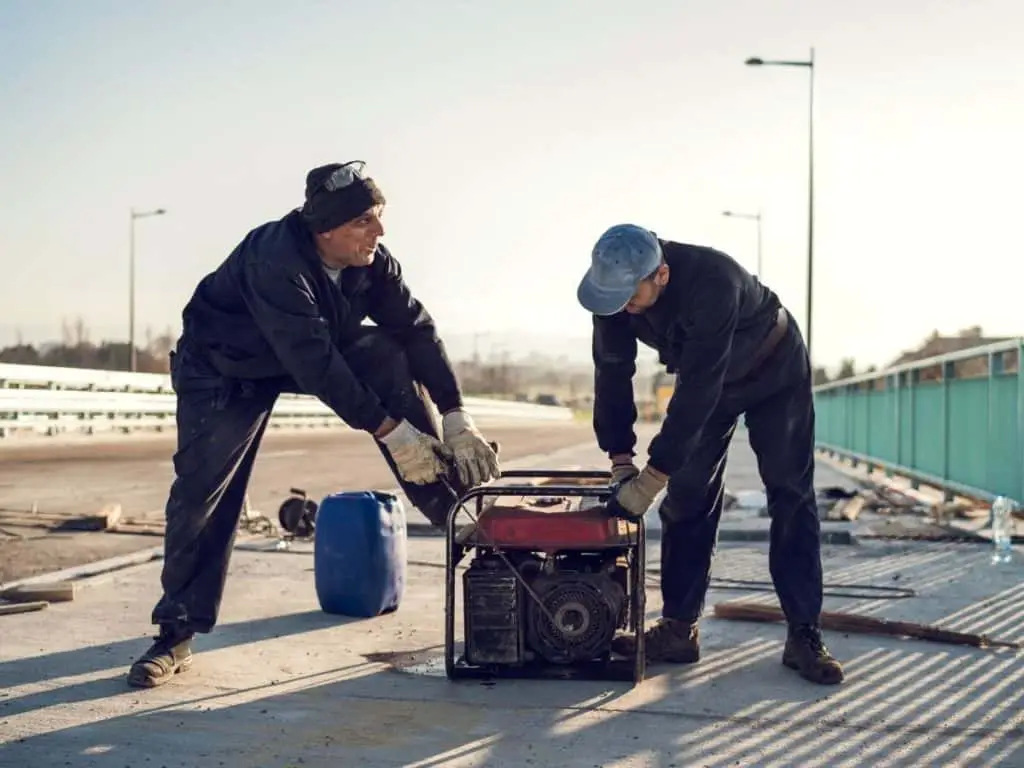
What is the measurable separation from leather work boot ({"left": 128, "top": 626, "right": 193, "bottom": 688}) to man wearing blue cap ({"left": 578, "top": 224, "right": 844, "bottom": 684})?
1.78m

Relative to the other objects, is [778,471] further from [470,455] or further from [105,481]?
[105,481]

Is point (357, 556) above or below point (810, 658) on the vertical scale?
above

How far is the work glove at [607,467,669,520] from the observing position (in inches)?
175

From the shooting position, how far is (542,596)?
4668 millimetres

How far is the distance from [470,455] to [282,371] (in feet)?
2.77

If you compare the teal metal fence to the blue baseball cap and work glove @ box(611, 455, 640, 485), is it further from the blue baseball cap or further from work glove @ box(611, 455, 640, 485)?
the blue baseball cap

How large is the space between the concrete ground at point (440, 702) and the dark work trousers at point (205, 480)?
11.9 inches

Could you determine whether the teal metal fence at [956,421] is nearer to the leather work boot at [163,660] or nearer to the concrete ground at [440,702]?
the concrete ground at [440,702]

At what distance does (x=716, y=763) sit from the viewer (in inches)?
141

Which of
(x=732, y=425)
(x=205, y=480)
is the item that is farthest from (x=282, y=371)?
(x=732, y=425)

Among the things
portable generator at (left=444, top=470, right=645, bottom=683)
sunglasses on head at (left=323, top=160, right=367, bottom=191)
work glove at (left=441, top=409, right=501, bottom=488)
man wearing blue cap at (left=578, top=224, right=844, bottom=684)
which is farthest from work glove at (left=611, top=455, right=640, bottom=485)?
sunglasses on head at (left=323, top=160, right=367, bottom=191)

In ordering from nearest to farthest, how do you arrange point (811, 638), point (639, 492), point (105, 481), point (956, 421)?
point (639, 492) → point (811, 638) → point (956, 421) → point (105, 481)

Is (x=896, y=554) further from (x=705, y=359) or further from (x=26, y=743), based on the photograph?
(x=26, y=743)

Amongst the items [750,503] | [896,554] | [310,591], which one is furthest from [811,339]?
[310,591]
